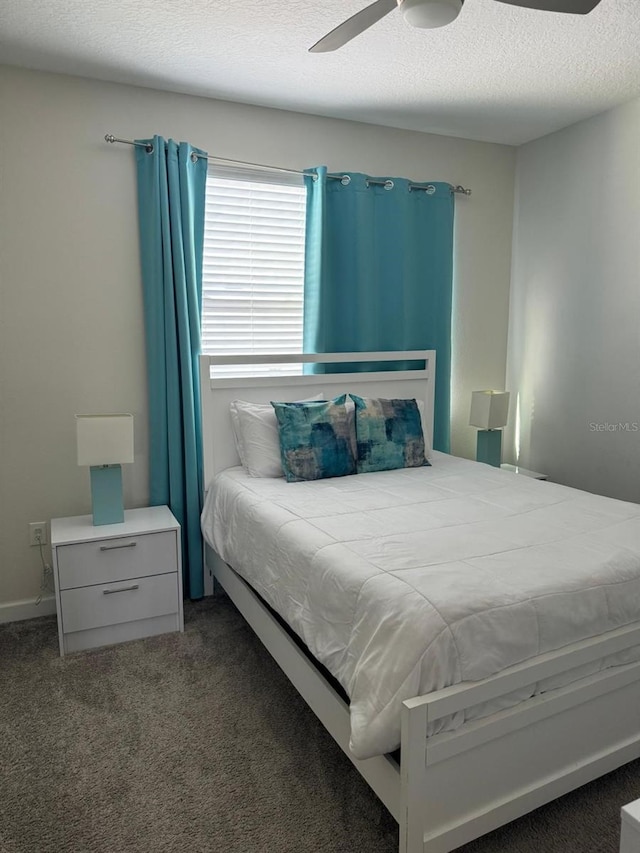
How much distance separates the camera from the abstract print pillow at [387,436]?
3.12 m

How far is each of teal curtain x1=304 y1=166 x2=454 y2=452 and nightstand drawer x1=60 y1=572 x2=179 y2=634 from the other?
1519 millimetres

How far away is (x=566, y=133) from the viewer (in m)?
3.69

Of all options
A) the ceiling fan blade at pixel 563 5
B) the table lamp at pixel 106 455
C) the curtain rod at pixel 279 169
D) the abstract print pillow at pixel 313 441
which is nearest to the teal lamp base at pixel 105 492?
the table lamp at pixel 106 455

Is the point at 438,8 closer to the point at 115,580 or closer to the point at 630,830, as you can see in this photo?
the point at 630,830

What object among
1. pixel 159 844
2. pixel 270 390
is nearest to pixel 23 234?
pixel 270 390

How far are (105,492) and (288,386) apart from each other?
113 centimetres

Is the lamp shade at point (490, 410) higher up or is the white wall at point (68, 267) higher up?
the white wall at point (68, 267)

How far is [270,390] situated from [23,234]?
141 cm

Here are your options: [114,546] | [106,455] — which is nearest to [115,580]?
[114,546]

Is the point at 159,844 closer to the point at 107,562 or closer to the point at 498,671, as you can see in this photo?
the point at 498,671

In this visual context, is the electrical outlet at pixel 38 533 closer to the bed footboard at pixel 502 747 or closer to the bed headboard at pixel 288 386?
the bed headboard at pixel 288 386

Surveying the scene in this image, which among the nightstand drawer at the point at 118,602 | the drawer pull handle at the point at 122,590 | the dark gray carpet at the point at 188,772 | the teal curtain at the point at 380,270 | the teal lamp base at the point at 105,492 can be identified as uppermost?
the teal curtain at the point at 380,270

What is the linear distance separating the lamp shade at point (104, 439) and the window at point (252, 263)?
0.74m

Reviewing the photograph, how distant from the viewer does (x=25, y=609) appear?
9.89ft
